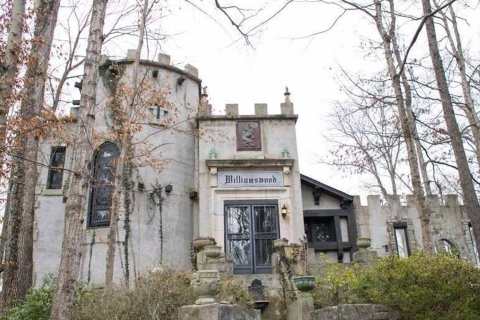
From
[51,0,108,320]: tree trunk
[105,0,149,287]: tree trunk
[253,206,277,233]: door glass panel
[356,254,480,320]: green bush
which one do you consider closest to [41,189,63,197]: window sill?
[105,0,149,287]: tree trunk

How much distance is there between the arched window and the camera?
14.9 m

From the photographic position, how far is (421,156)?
18312 millimetres

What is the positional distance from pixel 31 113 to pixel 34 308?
440 centimetres

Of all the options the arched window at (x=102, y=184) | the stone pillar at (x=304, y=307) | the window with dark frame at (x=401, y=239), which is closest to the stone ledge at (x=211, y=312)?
the stone pillar at (x=304, y=307)

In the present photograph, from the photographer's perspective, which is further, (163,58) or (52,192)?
(163,58)

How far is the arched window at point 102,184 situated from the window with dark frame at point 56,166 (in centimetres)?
154

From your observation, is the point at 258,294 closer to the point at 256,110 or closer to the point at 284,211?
the point at 284,211

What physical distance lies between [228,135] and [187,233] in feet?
12.5

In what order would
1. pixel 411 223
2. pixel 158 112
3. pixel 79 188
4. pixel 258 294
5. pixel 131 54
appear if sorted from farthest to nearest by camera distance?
1. pixel 411 223
2. pixel 131 54
3. pixel 158 112
4. pixel 258 294
5. pixel 79 188

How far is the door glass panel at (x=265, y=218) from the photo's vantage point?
15.2m

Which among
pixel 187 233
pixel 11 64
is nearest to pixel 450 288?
pixel 11 64

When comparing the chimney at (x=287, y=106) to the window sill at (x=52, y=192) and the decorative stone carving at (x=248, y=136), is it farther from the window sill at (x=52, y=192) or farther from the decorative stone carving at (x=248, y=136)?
the window sill at (x=52, y=192)

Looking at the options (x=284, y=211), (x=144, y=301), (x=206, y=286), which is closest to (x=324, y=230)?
(x=284, y=211)

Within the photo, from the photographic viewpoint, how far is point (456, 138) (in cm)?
1013
